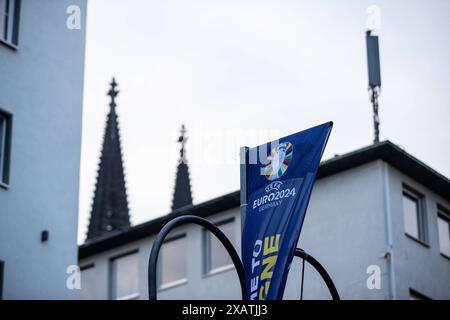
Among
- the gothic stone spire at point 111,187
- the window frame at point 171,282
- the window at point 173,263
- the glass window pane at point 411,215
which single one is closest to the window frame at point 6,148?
the glass window pane at point 411,215

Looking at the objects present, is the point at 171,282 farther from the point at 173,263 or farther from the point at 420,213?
the point at 420,213

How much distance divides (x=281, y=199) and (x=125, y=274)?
2988cm

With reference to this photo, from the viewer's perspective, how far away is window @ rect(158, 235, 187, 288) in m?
40.8

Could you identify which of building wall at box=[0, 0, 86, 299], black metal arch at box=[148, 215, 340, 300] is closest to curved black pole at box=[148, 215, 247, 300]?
black metal arch at box=[148, 215, 340, 300]

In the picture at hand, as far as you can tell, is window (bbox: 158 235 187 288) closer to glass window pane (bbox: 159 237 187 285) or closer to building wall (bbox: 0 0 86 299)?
glass window pane (bbox: 159 237 187 285)

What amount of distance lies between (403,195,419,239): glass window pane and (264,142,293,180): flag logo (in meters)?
23.4

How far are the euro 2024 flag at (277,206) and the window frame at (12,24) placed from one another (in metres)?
13.2

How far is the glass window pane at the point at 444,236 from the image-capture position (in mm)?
38375

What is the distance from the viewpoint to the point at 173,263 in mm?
41375

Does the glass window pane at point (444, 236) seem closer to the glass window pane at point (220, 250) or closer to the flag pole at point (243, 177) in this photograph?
the glass window pane at point (220, 250)

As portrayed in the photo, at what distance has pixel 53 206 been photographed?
25.8 metres

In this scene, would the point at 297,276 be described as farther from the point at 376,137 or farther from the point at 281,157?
the point at 281,157

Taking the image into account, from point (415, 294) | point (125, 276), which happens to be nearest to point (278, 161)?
point (415, 294)
